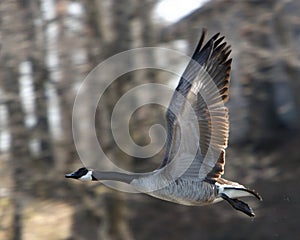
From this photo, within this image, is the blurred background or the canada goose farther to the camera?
the blurred background

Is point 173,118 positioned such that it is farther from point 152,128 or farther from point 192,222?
point 192,222

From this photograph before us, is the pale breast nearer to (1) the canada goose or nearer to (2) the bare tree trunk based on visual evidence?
(1) the canada goose

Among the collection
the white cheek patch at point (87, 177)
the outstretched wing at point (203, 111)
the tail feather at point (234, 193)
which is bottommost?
the tail feather at point (234, 193)

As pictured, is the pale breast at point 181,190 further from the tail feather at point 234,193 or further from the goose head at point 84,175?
the goose head at point 84,175

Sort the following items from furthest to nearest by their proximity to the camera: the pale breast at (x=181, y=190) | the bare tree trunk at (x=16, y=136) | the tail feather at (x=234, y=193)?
the bare tree trunk at (x=16, y=136) → the tail feather at (x=234, y=193) → the pale breast at (x=181, y=190)

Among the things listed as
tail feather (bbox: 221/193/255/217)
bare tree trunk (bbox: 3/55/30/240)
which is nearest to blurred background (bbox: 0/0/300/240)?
bare tree trunk (bbox: 3/55/30/240)

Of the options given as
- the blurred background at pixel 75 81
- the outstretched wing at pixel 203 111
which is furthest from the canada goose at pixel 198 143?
the blurred background at pixel 75 81

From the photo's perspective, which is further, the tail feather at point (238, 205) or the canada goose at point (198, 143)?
the tail feather at point (238, 205)

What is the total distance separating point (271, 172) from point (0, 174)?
4.67 m

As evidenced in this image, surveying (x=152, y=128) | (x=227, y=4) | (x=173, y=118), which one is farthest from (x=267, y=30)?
(x=173, y=118)

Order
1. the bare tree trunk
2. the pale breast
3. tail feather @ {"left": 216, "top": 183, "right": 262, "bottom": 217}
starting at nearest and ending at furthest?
the pale breast → tail feather @ {"left": 216, "top": 183, "right": 262, "bottom": 217} → the bare tree trunk

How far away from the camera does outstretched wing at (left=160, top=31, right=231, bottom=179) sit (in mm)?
5613

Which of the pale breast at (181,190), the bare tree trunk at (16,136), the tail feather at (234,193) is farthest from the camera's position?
→ the bare tree trunk at (16,136)

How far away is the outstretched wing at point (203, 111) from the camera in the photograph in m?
5.61
